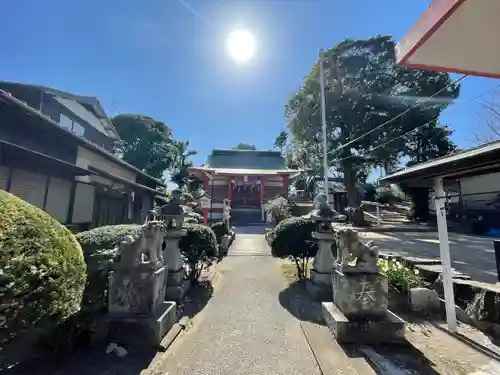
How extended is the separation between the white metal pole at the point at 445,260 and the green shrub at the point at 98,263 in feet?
14.7

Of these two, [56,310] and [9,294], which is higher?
[9,294]

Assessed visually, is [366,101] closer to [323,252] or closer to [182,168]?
[323,252]

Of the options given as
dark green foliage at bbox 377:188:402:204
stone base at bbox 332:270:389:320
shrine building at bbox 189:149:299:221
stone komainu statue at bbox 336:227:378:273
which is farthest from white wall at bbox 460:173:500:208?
stone base at bbox 332:270:389:320

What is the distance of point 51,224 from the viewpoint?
93.4 inches

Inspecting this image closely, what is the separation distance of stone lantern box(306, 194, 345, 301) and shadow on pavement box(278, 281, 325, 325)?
218 millimetres

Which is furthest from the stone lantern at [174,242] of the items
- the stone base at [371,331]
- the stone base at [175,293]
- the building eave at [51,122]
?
the building eave at [51,122]

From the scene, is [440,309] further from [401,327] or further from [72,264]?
[72,264]

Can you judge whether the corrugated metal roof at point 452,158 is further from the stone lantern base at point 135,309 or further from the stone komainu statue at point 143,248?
the stone lantern base at point 135,309

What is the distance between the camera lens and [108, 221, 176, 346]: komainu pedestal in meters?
3.26

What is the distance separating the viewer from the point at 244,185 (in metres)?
25.5

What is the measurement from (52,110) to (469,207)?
2321 cm

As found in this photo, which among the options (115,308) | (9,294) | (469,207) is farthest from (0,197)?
(469,207)

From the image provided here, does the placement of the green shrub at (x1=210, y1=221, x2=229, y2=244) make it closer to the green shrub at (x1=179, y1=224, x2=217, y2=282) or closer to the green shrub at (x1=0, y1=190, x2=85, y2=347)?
the green shrub at (x1=179, y1=224, x2=217, y2=282)

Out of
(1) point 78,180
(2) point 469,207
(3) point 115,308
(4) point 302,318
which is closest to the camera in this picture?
(3) point 115,308
